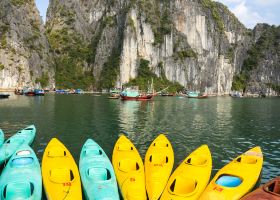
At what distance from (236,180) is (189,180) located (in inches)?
99.2

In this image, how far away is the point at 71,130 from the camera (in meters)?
39.0

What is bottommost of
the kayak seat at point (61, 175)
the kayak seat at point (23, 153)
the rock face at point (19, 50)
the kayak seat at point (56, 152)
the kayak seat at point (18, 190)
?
the kayak seat at point (18, 190)

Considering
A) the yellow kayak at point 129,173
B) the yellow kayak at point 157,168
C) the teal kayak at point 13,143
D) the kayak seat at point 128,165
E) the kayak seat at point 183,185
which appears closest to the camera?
the yellow kayak at point 129,173

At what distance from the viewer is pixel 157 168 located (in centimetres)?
1886

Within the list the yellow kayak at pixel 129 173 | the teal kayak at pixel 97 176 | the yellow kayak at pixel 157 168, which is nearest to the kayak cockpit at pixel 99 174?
the teal kayak at pixel 97 176

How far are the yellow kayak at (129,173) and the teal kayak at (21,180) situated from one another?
156 inches

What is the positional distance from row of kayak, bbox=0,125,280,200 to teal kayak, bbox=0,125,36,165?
113mm

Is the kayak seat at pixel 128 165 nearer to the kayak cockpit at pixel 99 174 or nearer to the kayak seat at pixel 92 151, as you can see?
the kayak cockpit at pixel 99 174

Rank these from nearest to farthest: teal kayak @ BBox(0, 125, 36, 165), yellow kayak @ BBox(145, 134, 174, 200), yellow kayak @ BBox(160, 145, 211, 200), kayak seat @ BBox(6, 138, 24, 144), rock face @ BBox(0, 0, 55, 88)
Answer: yellow kayak @ BBox(160, 145, 211, 200), yellow kayak @ BBox(145, 134, 174, 200), teal kayak @ BBox(0, 125, 36, 165), kayak seat @ BBox(6, 138, 24, 144), rock face @ BBox(0, 0, 55, 88)

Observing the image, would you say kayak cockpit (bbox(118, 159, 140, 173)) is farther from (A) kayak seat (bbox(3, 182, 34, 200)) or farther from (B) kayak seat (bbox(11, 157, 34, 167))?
(B) kayak seat (bbox(11, 157, 34, 167))

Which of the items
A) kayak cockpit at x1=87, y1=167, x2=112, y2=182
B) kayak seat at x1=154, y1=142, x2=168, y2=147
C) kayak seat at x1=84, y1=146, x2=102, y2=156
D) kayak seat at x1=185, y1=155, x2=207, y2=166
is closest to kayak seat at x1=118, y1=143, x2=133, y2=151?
kayak seat at x1=84, y1=146, x2=102, y2=156

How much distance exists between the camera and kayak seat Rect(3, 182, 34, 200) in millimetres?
14507

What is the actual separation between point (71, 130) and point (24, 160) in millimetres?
19732

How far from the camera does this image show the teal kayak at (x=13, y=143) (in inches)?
869
